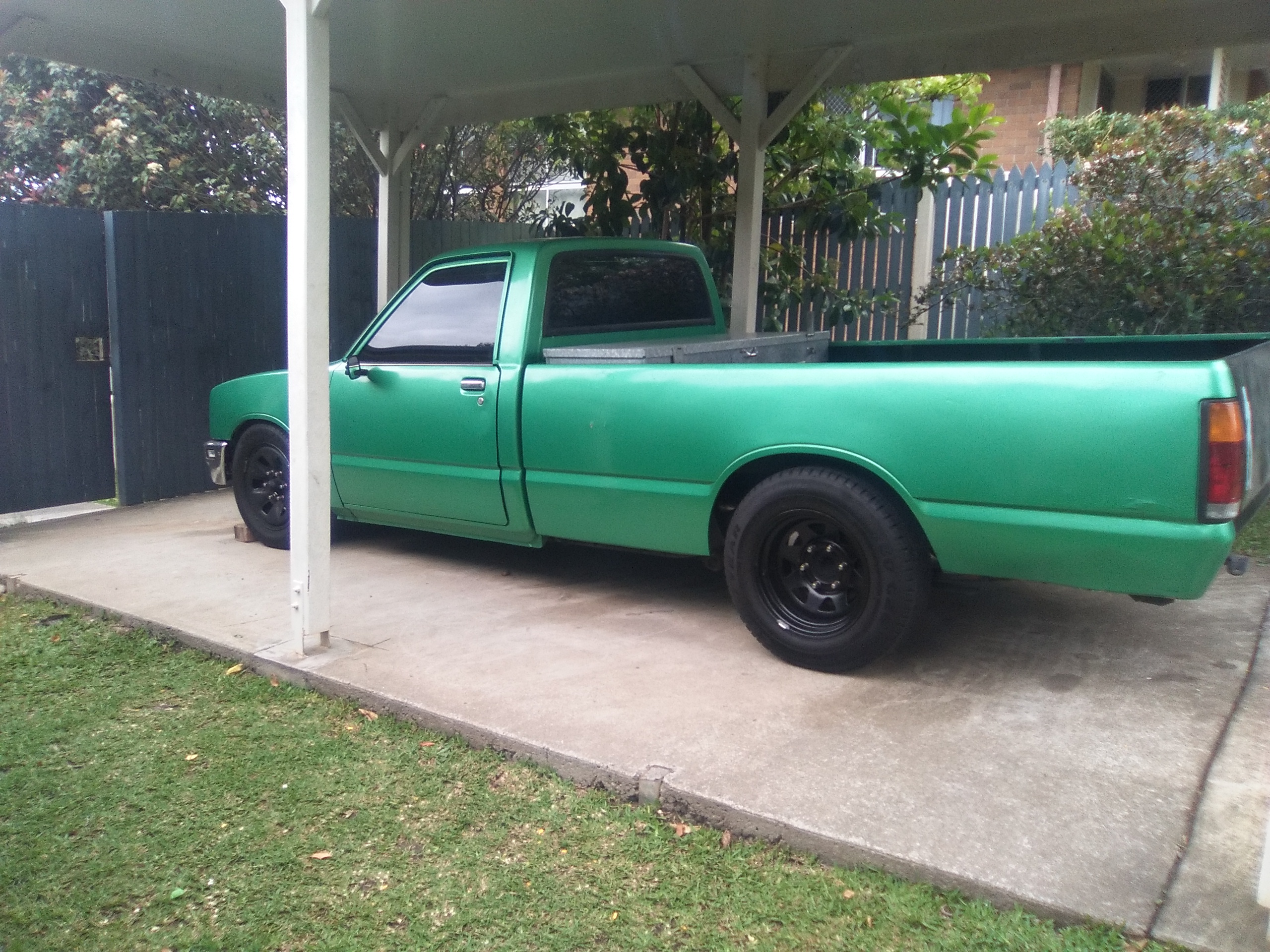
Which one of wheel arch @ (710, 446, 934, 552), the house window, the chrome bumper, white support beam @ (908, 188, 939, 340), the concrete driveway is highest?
the house window

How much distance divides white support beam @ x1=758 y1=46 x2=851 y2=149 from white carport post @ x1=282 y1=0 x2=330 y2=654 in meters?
3.56

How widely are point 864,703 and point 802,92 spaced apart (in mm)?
4522

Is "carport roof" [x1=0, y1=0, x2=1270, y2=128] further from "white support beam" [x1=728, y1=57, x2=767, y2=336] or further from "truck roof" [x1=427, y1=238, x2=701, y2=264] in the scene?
"truck roof" [x1=427, y1=238, x2=701, y2=264]

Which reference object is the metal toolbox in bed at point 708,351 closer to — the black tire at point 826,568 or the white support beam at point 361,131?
the black tire at point 826,568

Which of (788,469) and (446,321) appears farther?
(446,321)

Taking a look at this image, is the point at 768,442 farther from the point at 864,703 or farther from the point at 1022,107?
the point at 1022,107

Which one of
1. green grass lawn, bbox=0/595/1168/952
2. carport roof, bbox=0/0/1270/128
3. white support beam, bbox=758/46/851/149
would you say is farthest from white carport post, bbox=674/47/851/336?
green grass lawn, bbox=0/595/1168/952

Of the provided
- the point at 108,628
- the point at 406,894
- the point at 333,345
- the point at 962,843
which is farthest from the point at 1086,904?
the point at 333,345

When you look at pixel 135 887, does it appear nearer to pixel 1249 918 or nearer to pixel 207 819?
pixel 207 819

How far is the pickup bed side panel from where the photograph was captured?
337cm

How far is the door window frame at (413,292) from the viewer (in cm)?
530

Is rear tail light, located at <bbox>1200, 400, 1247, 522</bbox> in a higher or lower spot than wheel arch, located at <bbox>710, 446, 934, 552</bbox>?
higher

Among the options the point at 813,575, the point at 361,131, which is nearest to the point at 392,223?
the point at 361,131

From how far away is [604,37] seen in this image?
6.67 meters
